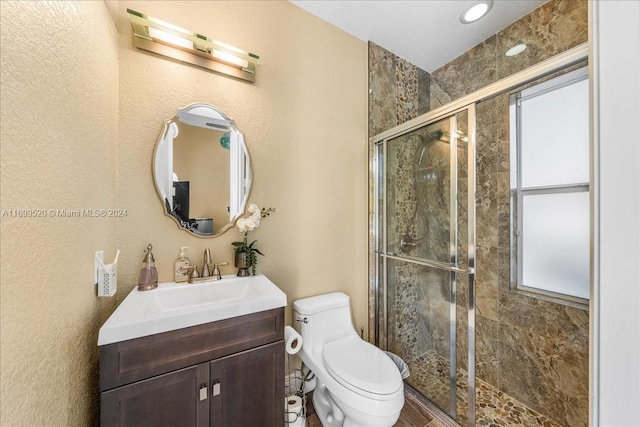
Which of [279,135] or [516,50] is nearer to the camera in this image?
[279,135]

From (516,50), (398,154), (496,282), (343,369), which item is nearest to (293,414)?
(343,369)

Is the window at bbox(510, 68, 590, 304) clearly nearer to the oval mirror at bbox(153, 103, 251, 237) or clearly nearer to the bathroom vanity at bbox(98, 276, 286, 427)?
the bathroom vanity at bbox(98, 276, 286, 427)

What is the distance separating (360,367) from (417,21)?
2.26 m

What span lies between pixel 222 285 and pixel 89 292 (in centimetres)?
53

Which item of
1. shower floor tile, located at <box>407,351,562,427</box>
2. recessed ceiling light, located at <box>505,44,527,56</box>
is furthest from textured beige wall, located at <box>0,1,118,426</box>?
recessed ceiling light, located at <box>505,44,527,56</box>

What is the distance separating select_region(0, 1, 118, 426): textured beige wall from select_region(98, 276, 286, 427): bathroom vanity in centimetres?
14

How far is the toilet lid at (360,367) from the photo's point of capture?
117 centimetres

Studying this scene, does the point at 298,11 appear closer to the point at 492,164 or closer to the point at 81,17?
the point at 81,17

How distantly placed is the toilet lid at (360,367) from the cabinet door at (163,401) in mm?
619

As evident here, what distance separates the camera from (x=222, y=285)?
1.33 metres

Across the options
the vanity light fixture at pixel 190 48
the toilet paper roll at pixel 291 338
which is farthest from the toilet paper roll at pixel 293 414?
the vanity light fixture at pixel 190 48

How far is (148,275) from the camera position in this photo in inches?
47.6

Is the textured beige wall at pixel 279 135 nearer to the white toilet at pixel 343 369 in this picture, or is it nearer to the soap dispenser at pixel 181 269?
the soap dispenser at pixel 181 269

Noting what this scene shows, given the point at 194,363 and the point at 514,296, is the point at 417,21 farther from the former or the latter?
the point at 194,363
